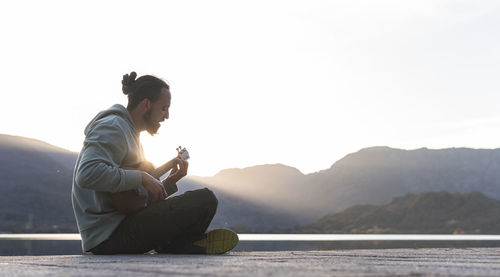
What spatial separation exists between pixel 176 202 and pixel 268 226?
150024 millimetres

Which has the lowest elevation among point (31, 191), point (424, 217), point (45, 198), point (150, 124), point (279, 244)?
point (279, 244)

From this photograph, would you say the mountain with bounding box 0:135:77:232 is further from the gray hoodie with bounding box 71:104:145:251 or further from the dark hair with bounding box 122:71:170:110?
the gray hoodie with bounding box 71:104:145:251

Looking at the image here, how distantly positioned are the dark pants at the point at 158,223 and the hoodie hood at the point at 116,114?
0.78m

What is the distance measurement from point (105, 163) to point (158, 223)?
0.78 m

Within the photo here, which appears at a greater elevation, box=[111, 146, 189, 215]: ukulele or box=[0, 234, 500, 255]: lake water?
box=[111, 146, 189, 215]: ukulele

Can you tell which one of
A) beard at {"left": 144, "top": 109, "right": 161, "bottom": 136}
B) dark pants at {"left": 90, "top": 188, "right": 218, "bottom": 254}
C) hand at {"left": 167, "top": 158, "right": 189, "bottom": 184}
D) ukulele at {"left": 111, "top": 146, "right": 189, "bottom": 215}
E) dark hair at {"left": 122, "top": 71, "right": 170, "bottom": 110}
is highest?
dark hair at {"left": 122, "top": 71, "right": 170, "bottom": 110}

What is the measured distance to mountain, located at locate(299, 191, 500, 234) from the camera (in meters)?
135

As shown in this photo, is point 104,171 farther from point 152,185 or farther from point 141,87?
point 141,87

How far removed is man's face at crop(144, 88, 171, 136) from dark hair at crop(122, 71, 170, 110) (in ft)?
0.15

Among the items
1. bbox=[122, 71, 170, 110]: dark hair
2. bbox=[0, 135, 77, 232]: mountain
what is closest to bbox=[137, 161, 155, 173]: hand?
bbox=[122, 71, 170, 110]: dark hair

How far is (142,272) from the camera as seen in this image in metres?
3.19

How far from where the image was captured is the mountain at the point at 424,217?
135000 millimetres

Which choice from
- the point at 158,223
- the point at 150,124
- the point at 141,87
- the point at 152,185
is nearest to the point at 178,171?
the point at 150,124

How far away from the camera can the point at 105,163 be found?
4.73 metres
